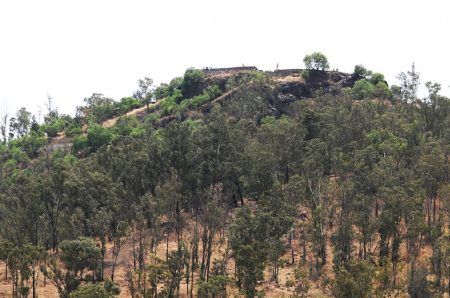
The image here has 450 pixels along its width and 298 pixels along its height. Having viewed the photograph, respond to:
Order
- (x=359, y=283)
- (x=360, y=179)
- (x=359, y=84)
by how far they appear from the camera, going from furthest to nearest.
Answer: (x=359, y=84) < (x=360, y=179) < (x=359, y=283)

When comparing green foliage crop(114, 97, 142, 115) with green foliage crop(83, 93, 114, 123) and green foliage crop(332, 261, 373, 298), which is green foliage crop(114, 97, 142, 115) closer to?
green foliage crop(83, 93, 114, 123)

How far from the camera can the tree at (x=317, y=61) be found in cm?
10225

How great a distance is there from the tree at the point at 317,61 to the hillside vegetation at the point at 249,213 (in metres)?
26.1

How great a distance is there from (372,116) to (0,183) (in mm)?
55957

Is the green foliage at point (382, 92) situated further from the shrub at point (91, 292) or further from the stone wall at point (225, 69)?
the shrub at point (91, 292)

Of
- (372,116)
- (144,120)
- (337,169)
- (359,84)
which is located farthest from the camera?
(144,120)

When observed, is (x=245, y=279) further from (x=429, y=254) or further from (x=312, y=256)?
(x=429, y=254)

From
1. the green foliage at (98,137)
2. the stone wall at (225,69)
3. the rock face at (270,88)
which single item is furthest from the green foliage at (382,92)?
the green foliage at (98,137)

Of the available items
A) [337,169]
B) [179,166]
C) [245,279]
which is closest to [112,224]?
[179,166]

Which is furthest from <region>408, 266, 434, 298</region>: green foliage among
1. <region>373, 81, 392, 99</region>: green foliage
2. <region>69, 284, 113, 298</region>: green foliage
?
<region>373, 81, 392, 99</region>: green foliage

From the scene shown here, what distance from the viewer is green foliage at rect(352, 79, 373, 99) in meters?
90.8

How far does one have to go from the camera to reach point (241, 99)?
87.8m

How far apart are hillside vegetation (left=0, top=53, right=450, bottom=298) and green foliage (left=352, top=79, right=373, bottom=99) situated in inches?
579

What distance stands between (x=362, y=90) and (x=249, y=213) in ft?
187
